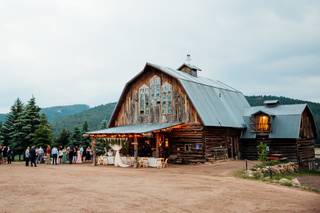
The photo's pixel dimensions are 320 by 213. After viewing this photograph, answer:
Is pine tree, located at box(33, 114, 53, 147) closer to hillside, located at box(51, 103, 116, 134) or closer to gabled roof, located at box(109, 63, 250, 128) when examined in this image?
gabled roof, located at box(109, 63, 250, 128)

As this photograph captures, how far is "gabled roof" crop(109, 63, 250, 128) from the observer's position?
1126 inches

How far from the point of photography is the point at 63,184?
607 inches

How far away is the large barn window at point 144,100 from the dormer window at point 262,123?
1024cm

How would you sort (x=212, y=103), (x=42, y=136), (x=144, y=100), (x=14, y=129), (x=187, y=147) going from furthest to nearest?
1. (x=14, y=129)
2. (x=42, y=136)
3. (x=144, y=100)
4. (x=212, y=103)
5. (x=187, y=147)

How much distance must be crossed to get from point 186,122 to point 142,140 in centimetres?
496

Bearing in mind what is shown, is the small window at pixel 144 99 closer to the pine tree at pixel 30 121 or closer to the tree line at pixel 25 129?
the tree line at pixel 25 129

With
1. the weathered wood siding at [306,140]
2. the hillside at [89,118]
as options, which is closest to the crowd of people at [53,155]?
the weathered wood siding at [306,140]

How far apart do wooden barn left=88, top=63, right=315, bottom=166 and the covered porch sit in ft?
0.23

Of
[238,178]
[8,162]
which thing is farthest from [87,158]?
[238,178]

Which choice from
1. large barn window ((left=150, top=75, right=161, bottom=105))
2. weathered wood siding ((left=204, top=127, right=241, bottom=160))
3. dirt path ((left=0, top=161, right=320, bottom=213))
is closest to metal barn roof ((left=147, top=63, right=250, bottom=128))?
weathered wood siding ((left=204, top=127, right=241, bottom=160))

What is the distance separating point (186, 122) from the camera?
2880 cm

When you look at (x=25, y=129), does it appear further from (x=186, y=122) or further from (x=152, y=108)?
(x=186, y=122)

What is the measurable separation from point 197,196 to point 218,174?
7856 millimetres

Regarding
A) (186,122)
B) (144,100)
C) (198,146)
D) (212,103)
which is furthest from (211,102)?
(144,100)
